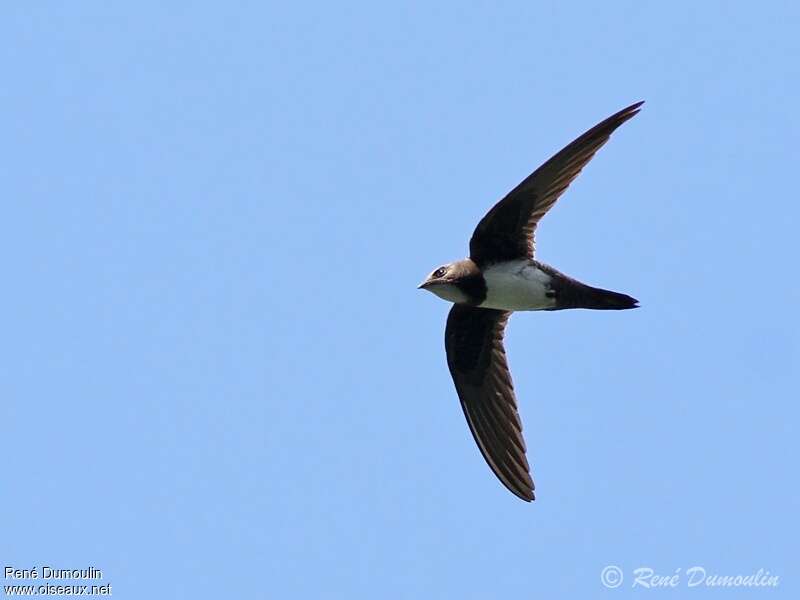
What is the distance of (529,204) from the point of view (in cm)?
1034

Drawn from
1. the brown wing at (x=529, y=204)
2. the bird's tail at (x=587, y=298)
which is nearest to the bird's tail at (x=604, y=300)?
the bird's tail at (x=587, y=298)

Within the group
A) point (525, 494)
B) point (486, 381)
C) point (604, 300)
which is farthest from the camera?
point (486, 381)

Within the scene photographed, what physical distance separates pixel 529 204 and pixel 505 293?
26.1 inches

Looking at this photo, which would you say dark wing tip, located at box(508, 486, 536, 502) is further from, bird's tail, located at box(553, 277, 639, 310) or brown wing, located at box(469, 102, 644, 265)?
brown wing, located at box(469, 102, 644, 265)

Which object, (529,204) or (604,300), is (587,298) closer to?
(604,300)

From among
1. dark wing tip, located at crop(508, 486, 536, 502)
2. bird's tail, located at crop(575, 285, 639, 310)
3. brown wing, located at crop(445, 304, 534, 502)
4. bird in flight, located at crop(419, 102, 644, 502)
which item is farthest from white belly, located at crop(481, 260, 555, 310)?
dark wing tip, located at crop(508, 486, 536, 502)

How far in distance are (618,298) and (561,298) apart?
1.43 ft

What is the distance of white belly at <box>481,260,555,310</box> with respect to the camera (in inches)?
410

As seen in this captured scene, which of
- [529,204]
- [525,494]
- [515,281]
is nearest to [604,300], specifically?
[515,281]

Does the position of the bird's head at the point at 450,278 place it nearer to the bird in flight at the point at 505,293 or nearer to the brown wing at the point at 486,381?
the bird in flight at the point at 505,293

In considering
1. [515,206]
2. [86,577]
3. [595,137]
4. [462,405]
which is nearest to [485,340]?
[462,405]

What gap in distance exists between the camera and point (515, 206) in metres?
10.3

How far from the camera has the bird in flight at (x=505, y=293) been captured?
10211 mm

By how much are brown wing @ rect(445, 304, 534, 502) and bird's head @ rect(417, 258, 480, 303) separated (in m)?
0.61
